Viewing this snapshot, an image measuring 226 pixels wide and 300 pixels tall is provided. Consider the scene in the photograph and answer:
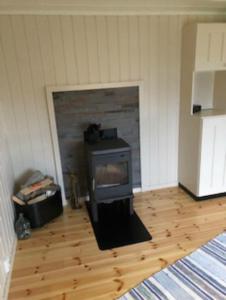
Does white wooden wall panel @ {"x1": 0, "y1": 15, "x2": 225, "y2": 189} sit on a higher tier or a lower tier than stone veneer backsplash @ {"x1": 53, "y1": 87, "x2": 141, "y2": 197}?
higher

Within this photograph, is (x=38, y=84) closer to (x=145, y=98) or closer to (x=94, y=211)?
(x=145, y=98)

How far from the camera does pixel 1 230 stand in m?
1.97

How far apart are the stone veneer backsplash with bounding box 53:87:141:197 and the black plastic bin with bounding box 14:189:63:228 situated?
1.22 feet

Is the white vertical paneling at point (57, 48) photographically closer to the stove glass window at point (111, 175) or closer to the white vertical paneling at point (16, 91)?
the white vertical paneling at point (16, 91)

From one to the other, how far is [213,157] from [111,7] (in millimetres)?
1936

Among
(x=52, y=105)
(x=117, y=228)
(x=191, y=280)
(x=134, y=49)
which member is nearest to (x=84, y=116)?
(x=52, y=105)

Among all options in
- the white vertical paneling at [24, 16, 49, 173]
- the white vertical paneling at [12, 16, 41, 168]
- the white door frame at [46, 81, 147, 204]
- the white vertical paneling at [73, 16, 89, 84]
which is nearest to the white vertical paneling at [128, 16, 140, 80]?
the white door frame at [46, 81, 147, 204]

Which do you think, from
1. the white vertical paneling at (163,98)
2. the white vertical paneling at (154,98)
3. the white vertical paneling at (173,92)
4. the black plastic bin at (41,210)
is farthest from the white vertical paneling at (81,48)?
the black plastic bin at (41,210)

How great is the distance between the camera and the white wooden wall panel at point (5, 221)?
1877mm

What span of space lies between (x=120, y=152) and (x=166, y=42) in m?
1.40

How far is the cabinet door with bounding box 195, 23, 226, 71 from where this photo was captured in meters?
2.57

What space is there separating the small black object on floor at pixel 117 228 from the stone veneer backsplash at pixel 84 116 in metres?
0.49

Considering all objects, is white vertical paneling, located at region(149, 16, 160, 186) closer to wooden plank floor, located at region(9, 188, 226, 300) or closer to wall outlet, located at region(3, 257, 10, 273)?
wooden plank floor, located at region(9, 188, 226, 300)

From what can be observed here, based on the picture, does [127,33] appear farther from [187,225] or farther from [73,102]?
[187,225]
